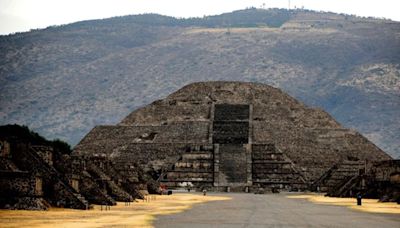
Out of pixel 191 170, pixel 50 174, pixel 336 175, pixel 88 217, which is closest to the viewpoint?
pixel 88 217

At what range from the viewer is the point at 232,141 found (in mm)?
95000

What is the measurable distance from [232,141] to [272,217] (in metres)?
49.3

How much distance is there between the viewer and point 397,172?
66.2 meters

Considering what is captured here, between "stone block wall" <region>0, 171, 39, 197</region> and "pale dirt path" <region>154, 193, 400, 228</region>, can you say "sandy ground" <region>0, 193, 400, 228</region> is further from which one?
"stone block wall" <region>0, 171, 39, 197</region>

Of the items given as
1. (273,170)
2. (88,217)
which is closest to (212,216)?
(88,217)

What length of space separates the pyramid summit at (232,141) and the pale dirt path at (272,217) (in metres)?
22.2

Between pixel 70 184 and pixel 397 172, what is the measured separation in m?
23.7

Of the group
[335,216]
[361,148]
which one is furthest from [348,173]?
[335,216]

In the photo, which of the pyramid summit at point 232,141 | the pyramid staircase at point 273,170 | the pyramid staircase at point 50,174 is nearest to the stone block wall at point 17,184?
the pyramid staircase at point 50,174

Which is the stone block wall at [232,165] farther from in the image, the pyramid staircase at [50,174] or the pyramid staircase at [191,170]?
the pyramid staircase at [50,174]

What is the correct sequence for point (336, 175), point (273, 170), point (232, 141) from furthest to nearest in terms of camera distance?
point (232, 141), point (273, 170), point (336, 175)

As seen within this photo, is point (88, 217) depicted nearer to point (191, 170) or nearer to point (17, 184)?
point (17, 184)

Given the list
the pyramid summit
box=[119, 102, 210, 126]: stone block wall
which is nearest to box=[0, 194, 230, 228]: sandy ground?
the pyramid summit

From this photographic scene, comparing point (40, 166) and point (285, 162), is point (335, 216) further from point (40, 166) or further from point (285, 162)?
point (285, 162)
